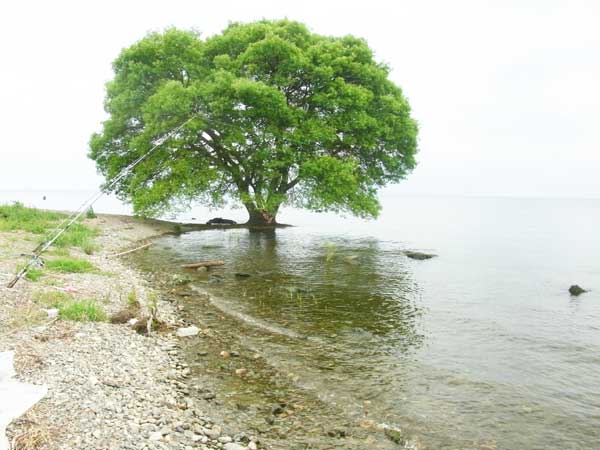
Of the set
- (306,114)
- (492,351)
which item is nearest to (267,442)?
(492,351)

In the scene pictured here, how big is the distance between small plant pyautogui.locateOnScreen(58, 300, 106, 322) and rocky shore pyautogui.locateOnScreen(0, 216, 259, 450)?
0.25 metres

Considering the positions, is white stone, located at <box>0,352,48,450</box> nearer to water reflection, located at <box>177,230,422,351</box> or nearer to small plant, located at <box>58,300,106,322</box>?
small plant, located at <box>58,300,106,322</box>

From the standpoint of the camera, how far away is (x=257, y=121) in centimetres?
3241

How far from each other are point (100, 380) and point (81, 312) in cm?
369

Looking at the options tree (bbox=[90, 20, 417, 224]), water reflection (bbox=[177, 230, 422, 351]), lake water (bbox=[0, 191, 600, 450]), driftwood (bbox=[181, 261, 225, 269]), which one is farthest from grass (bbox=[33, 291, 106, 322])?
tree (bbox=[90, 20, 417, 224])

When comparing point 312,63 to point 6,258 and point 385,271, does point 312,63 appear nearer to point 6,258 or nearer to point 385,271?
point 385,271

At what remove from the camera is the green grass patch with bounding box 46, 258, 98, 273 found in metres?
15.1

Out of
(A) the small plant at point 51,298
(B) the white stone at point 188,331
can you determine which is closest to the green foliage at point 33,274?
(A) the small plant at point 51,298

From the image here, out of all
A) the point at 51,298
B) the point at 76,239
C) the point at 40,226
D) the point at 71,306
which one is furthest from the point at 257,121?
the point at 71,306

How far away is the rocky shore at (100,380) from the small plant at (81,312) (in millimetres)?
251

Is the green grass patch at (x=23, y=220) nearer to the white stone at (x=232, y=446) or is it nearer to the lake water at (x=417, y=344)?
the lake water at (x=417, y=344)

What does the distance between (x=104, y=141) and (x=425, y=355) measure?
112 feet

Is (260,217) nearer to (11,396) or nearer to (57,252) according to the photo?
(57,252)

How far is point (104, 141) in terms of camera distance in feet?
118
